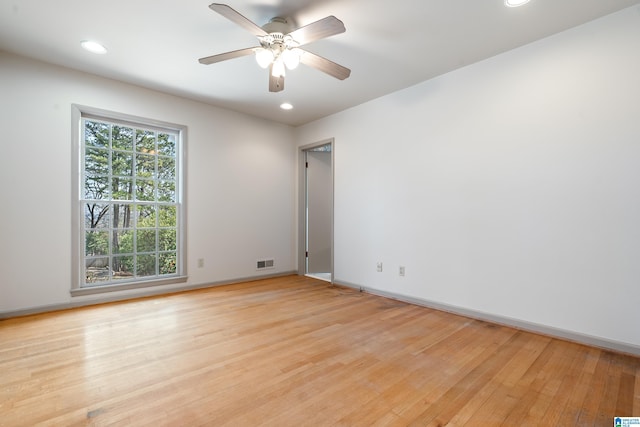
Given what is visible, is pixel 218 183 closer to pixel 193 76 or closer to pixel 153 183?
pixel 153 183

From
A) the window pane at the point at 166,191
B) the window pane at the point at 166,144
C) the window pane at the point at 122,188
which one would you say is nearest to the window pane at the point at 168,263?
the window pane at the point at 166,191

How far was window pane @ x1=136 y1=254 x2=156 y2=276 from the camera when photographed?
392 centimetres

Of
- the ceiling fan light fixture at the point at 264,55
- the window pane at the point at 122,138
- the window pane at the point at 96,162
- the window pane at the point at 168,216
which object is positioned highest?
the ceiling fan light fixture at the point at 264,55

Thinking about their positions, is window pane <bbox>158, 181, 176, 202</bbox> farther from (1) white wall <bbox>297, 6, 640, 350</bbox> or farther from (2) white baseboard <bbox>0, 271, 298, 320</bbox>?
(1) white wall <bbox>297, 6, 640, 350</bbox>

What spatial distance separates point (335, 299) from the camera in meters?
3.81

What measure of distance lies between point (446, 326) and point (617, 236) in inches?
61.7

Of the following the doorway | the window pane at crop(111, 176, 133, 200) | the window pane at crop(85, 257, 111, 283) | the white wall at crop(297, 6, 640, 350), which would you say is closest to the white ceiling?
the white wall at crop(297, 6, 640, 350)

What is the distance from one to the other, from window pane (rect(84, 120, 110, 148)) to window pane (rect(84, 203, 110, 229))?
75 centimetres

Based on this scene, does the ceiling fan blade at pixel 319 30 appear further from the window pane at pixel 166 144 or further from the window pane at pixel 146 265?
the window pane at pixel 146 265

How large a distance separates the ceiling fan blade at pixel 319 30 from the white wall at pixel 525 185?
1.90 meters

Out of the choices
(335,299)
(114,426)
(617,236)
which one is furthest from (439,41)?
(114,426)

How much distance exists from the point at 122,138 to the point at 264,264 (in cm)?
275

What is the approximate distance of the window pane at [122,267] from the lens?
3.73 meters

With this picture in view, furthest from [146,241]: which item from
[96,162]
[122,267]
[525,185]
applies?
[525,185]
